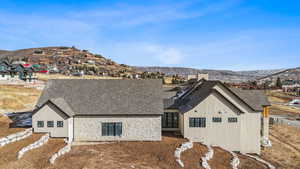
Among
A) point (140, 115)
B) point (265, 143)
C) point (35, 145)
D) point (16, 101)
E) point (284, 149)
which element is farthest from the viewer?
point (16, 101)

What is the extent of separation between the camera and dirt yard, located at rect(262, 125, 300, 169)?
26375 mm

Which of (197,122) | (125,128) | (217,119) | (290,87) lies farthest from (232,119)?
(290,87)

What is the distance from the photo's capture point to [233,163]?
2136 cm

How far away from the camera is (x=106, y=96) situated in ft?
93.7

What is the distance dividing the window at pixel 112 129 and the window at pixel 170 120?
22.0 ft

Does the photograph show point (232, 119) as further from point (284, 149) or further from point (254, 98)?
point (284, 149)

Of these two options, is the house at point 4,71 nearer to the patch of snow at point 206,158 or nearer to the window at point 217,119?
the window at point 217,119

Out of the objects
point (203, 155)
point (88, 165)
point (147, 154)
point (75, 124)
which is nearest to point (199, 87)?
point (203, 155)

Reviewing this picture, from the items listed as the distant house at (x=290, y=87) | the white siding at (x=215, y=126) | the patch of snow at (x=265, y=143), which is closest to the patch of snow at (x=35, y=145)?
the white siding at (x=215, y=126)

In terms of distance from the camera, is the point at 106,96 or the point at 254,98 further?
the point at 254,98

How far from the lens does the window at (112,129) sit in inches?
1038

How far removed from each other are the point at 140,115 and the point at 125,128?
2.32 meters

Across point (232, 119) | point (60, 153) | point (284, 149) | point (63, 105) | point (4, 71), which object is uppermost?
point (4, 71)

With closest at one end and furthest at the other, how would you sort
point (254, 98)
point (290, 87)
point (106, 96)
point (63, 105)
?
point (63, 105)
point (106, 96)
point (254, 98)
point (290, 87)
